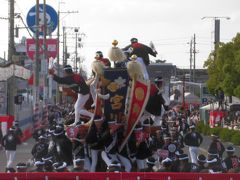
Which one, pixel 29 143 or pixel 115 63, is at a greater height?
pixel 115 63

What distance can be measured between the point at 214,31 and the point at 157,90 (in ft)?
217

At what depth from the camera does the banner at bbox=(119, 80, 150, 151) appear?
42.4ft

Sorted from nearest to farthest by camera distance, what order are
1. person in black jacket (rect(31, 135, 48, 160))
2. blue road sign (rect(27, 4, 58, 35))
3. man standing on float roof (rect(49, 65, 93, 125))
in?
1. man standing on float roof (rect(49, 65, 93, 125))
2. person in black jacket (rect(31, 135, 48, 160))
3. blue road sign (rect(27, 4, 58, 35))

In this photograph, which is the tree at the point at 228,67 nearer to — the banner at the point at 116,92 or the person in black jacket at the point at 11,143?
the person in black jacket at the point at 11,143

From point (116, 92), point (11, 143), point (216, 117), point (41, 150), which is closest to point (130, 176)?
point (116, 92)

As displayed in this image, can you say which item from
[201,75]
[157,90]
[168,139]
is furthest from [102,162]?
[201,75]

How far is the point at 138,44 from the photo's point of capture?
14.3 metres

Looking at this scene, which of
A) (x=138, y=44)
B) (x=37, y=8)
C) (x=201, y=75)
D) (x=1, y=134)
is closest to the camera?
(x=138, y=44)

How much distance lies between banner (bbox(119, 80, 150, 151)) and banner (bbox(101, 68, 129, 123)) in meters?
0.15

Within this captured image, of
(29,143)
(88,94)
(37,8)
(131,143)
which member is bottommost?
(29,143)

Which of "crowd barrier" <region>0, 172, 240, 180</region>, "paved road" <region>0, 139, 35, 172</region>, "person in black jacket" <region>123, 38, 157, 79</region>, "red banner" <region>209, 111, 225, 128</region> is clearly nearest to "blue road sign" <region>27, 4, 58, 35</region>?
"paved road" <region>0, 139, 35, 172</region>

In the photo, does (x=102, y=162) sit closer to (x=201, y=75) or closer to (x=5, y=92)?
(x=5, y=92)

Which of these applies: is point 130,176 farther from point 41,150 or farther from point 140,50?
point 41,150

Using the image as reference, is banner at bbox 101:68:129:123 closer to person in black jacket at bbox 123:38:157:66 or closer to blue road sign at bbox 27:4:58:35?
person in black jacket at bbox 123:38:157:66
